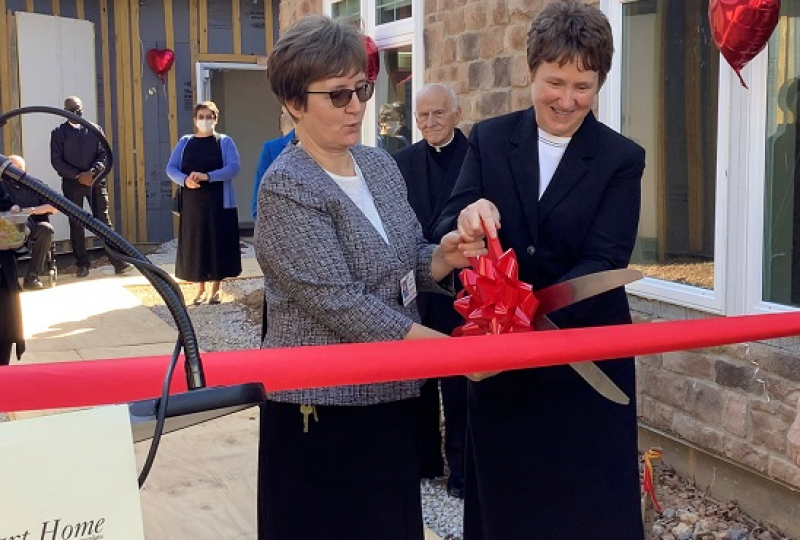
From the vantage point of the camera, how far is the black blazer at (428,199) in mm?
4984

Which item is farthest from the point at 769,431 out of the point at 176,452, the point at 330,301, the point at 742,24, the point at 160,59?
the point at 160,59

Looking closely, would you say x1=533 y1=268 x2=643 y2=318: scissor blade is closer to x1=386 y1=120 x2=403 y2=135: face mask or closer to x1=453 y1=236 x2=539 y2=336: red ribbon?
x1=453 y1=236 x2=539 y2=336: red ribbon

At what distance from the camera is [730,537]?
426 cm

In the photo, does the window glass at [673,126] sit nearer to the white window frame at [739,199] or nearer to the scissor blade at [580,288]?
the white window frame at [739,199]

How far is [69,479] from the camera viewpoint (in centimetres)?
95

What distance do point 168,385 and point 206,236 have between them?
9.06 m

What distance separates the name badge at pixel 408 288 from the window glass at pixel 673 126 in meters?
2.47

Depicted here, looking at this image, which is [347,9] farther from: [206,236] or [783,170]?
[783,170]

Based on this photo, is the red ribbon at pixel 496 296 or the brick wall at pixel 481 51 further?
the brick wall at pixel 481 51

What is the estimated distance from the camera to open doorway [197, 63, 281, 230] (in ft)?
58.6

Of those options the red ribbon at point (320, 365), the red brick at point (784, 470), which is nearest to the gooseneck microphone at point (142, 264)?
the red ribbon at point (320, 365)

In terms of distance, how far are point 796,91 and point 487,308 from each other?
2.44 metres

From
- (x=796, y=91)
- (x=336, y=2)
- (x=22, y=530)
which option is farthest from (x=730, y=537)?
(x=336, y=2)

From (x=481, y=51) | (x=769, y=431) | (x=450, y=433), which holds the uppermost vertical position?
(x=481, y=51)
